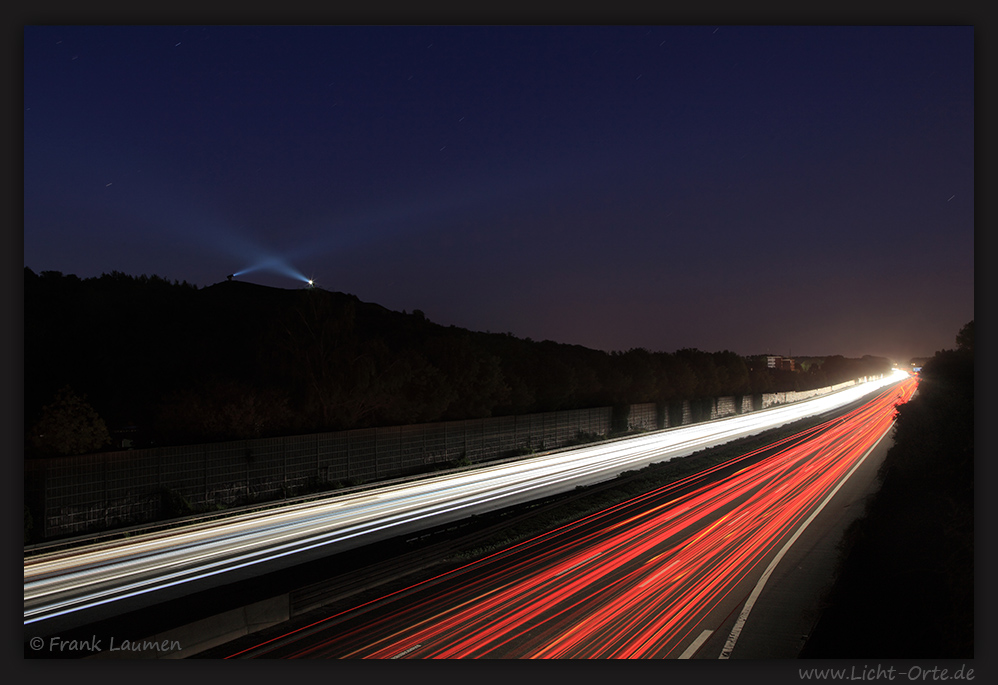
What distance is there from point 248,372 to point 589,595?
103 feet

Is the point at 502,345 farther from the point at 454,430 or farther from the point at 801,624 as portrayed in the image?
the point at 801,624

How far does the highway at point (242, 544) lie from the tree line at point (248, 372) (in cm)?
434

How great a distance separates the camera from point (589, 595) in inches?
329

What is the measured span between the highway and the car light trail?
3.90 ft

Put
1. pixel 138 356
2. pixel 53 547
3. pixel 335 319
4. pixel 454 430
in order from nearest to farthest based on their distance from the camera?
pixel 53 547, pixel 335 319, pixel 454 430, pixel 138 356

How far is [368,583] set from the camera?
28.1ft

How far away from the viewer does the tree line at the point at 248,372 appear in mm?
17281

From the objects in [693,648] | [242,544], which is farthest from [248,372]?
[693,648]

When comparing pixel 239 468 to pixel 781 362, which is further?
pixel 781 362

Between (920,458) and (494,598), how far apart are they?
1223 cm

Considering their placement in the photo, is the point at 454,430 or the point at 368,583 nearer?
the point at 368,583

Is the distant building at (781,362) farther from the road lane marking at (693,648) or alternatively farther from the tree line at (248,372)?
the road lane marking at (693,648)

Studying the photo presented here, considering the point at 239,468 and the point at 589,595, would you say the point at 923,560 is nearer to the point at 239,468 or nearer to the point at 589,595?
the point at 589,595

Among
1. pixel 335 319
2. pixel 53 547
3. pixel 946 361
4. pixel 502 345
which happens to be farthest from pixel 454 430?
pixel 946 361
